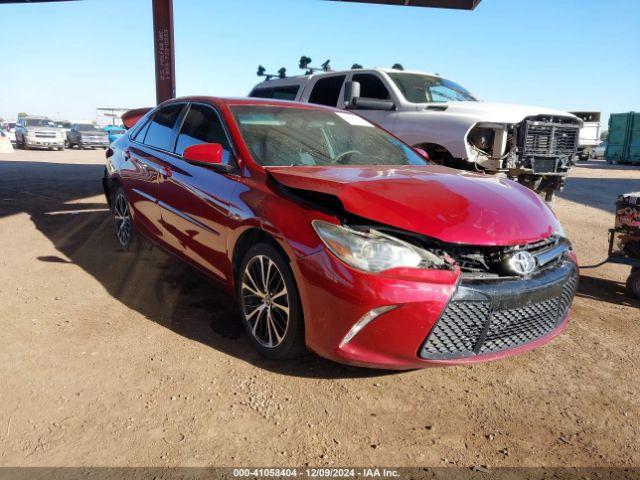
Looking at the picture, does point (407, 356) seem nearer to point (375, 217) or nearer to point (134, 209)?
point (375, 217)

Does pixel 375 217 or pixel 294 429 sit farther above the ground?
pixel 375 217

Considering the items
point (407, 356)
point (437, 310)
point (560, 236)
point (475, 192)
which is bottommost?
point (407, 356)

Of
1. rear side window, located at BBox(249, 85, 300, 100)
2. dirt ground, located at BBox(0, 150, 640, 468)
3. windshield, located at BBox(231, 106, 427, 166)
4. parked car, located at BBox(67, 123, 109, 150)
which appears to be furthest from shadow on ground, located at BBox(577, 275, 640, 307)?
parked car, located at BBox(67, 123, 109, 150)

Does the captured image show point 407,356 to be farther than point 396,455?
Yes

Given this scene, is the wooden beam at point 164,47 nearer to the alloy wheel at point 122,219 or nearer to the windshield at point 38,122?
the alloy wheel at point 122,219

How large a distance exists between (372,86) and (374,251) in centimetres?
555

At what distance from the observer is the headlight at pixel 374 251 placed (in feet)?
7.48

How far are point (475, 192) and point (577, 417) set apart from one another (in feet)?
4.18

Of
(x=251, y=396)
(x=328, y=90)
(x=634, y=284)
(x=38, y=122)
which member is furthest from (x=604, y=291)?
(x=38, y=122)

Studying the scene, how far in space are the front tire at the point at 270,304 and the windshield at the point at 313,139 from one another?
26.2 inches

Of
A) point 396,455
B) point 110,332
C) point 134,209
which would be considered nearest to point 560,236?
point 396,455

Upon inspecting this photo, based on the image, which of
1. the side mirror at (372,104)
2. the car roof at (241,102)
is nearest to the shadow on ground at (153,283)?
the car roof at (241,102)

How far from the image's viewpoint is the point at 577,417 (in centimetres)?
241

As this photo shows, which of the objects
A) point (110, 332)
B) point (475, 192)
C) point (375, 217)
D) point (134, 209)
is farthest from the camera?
point (134, 209)
